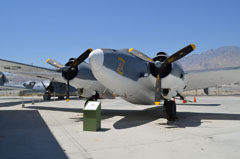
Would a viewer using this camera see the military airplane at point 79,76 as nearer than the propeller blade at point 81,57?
No

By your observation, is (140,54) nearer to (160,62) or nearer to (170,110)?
(160,62)

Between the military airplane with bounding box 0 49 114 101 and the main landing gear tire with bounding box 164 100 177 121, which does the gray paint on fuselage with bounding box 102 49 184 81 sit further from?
the military airplane with bounding box 0 49 114 101

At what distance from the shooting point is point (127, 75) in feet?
35.1

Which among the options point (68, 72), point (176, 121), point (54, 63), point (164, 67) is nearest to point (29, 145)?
point (164, 67)

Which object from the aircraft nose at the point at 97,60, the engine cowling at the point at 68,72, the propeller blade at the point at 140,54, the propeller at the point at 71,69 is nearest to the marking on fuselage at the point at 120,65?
the propeller blade at the point at 140,54

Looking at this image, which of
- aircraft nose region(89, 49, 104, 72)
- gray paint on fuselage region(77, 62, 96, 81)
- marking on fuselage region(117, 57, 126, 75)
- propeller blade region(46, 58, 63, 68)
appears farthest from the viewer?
propeller blade region(46, 58, 63, 68)

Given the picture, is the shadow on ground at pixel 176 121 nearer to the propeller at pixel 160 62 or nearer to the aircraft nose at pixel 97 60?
the propeller at pixel 160 62

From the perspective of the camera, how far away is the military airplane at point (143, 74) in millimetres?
9867

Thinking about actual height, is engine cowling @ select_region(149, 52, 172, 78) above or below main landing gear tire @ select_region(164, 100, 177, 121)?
above

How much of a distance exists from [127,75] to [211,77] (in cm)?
542

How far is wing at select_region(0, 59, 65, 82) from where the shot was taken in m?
15.8

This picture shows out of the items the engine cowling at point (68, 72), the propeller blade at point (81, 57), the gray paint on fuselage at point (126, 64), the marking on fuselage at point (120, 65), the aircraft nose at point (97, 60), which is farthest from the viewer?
the engine cowling at point (68, 72)

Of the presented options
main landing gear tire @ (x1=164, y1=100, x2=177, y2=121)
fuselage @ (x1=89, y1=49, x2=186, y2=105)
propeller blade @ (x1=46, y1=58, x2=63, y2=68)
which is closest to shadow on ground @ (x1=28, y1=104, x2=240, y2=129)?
main landing gear tire @ (x1=164, y1=100, x2=177, y2=121)

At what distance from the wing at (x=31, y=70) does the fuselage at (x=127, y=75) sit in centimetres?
636
